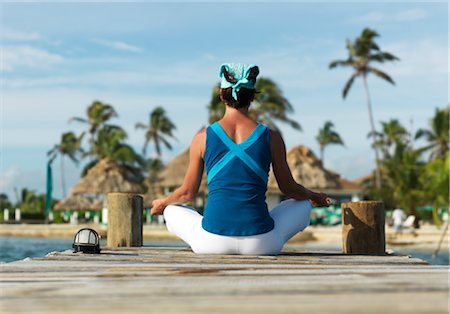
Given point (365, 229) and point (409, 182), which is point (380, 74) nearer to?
point (409, 182)

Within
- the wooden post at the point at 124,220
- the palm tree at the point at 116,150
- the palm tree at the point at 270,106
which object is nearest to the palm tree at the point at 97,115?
the palm tree at the point at 116,150

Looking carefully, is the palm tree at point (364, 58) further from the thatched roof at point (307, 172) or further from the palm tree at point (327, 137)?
the palm tree at point (327, 137)

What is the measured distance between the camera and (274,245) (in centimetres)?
529

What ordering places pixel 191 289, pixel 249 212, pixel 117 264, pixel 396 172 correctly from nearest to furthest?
pixel 191 289
pixel 117 264
pixel 249 212
pixel 396 172

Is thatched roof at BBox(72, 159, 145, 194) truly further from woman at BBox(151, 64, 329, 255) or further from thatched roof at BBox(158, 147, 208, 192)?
woman at BBox(151, 64, 329, 255)

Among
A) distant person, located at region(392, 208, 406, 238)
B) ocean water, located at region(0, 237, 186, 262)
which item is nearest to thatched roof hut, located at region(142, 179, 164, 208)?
ocean water, located at region(0, 237, 186, 262)

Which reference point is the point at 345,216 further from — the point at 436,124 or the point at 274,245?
the point at 436,124

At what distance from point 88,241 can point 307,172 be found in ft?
143

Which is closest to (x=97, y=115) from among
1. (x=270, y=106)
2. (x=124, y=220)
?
(x=270, y=106)

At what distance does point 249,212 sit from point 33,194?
2873 inches

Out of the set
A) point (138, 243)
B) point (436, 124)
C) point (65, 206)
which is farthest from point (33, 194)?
point (138, 243)

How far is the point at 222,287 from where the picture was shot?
3.28 meters

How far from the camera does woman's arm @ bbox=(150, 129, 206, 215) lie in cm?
532

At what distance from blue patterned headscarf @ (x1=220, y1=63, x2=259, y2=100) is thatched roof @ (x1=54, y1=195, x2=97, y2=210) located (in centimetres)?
4951
